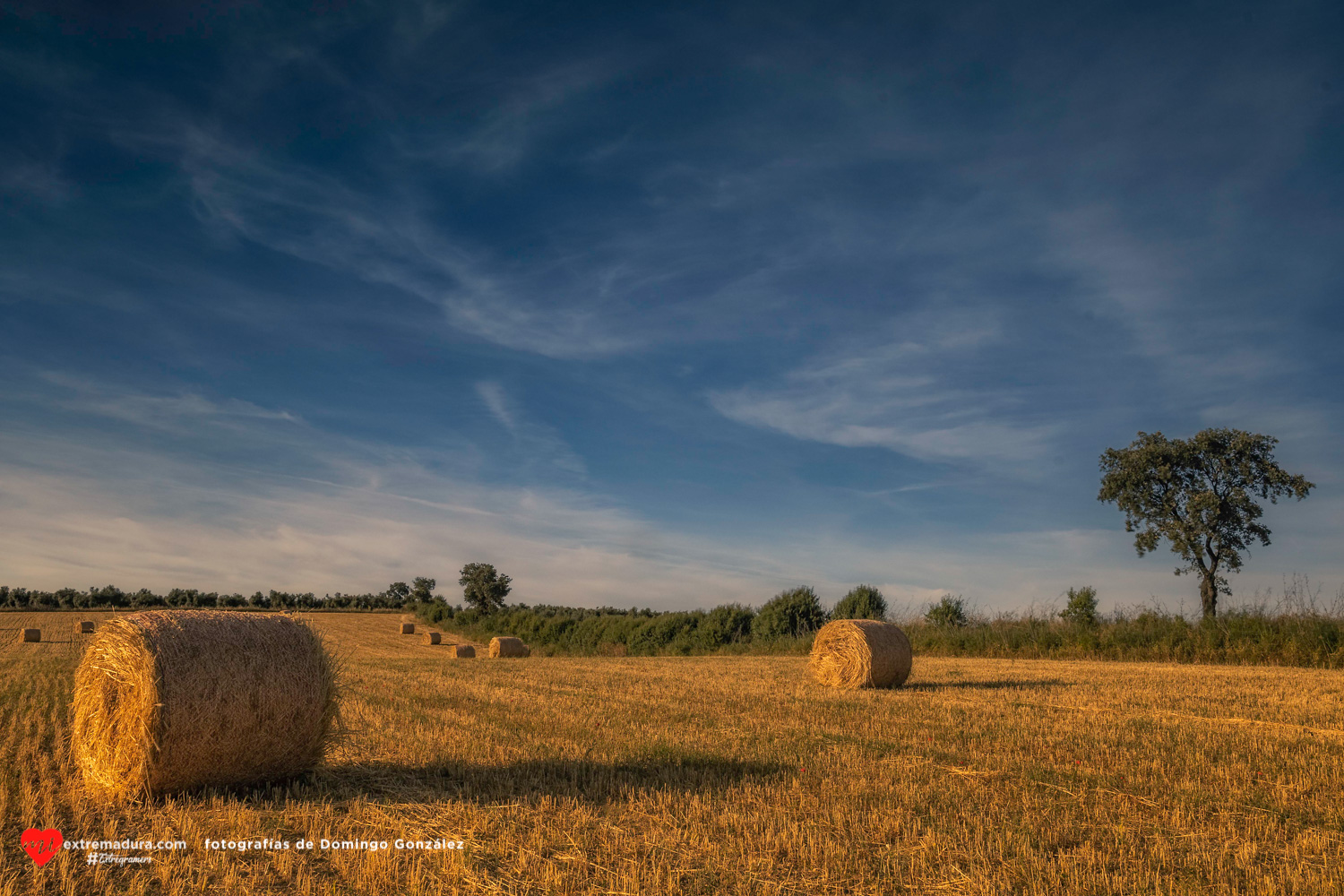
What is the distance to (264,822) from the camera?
20.7 feet

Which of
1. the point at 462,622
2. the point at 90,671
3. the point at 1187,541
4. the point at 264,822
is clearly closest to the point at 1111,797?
the point at 264,822

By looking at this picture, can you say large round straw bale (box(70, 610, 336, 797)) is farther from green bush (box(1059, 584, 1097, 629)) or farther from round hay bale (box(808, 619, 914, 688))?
green bush (box(1059, 584, 1097, 629))

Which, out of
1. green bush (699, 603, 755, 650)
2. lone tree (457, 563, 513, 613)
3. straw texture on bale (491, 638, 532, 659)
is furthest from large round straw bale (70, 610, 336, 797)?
lone tree (457, 563, 513, 613)

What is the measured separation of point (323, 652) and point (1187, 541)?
4706 cm

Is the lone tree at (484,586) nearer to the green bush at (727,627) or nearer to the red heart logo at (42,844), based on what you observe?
the green bush at (727,627)

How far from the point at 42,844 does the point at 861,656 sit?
1335 cm

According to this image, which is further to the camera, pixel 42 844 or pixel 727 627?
pixel 727 627

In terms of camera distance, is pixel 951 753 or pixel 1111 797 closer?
pixel 1111 797

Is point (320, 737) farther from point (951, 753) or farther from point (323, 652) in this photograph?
point (951, 753)

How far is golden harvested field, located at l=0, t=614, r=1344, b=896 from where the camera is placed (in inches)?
200

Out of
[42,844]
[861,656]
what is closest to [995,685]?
[861,656]

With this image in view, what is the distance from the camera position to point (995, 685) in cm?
1642

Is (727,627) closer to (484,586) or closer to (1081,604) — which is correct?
(1081,604)

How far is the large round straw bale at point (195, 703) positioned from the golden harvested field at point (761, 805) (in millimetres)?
262
